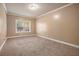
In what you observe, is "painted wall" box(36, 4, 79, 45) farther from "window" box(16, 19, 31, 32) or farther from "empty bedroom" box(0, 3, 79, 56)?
"window" box(16, 19, 31, 32)

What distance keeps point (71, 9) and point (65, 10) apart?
1.32 feet

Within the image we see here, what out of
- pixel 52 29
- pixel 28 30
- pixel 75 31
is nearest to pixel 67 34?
pixel 75 31

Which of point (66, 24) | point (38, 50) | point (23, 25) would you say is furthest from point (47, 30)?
point (38, 50)

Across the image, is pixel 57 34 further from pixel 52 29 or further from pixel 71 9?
pixel 71 9

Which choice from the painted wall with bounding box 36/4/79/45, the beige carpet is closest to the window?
the painted wall with bounding box 36/4/79/45

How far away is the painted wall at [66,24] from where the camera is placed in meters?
3.38

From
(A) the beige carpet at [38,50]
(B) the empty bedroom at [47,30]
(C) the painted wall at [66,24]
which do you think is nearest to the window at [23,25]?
(B) the empty bedroom at [47,30]

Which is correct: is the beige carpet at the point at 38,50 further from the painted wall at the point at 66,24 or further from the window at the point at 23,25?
the window at the point at 23,25

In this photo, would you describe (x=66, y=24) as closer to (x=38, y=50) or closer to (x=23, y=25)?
(x=38, y=50)

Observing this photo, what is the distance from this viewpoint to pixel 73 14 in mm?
3479

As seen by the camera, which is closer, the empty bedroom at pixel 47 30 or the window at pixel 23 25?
the empty bedroom at pixel 47 30

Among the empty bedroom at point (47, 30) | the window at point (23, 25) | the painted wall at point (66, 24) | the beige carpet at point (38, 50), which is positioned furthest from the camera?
the window at point (23, 25)

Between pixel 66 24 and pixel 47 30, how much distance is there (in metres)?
2.07

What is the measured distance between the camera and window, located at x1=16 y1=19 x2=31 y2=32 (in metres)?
7.01
